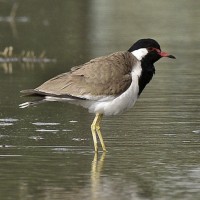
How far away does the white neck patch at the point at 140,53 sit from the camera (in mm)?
12312

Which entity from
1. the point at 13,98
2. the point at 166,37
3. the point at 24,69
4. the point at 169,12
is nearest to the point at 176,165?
the point at 13,98

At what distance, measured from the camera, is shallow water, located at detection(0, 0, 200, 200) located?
386 inches

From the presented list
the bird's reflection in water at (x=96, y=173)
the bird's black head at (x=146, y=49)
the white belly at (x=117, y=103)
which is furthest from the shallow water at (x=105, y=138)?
the bird's black head at (x=146, y=49)

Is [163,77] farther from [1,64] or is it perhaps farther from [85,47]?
[85,47]

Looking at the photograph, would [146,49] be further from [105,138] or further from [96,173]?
[96,173]

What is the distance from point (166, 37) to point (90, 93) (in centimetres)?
1571

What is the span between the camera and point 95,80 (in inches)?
468

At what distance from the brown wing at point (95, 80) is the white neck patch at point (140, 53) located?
24cm

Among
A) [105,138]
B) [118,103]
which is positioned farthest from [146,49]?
[105,138]

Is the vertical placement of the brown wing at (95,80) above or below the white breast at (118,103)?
above

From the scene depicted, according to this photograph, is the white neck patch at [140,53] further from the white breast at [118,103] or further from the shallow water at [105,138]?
the shallow water at [105,138]

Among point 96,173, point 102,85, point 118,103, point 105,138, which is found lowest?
point 105,138

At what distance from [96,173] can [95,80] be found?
64.2 inches

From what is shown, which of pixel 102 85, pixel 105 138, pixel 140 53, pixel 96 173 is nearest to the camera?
pixel 96 173
